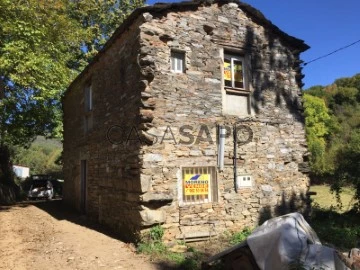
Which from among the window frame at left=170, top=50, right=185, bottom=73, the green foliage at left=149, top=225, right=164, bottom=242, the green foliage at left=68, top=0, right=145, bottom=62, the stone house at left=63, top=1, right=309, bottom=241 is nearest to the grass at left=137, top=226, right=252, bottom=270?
the green foliage at left=149, top=225, right=164, bottom=242

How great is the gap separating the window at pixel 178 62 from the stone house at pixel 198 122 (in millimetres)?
26

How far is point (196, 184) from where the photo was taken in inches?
317

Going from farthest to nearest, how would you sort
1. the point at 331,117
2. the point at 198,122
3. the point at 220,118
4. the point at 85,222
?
1. the point at 331,117
2. the point at 85,222
3. the point at 220,118
4. the point at 198,122

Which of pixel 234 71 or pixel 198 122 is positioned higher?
pixel 234 71

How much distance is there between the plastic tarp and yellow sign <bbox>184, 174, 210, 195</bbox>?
8.80 ft

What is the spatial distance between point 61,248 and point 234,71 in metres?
6.11

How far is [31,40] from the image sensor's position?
11273 millimetres

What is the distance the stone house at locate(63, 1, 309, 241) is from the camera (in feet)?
25.1

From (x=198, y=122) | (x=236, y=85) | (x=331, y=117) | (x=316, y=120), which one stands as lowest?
(x=198, y=122)

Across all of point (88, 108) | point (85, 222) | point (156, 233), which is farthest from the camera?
point (88, 108)

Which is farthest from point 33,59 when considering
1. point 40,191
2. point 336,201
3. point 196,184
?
point 40,191

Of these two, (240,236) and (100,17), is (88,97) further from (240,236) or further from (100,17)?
(100,17)

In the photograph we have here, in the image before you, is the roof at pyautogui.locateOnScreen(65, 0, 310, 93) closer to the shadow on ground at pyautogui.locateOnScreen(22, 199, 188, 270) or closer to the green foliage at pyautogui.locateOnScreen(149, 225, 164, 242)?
the green foliage at pyautogui.locateOnScreen(149, 225, 164, 242)

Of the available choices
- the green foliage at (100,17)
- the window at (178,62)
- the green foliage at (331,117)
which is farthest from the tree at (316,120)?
the window at (178,62)
